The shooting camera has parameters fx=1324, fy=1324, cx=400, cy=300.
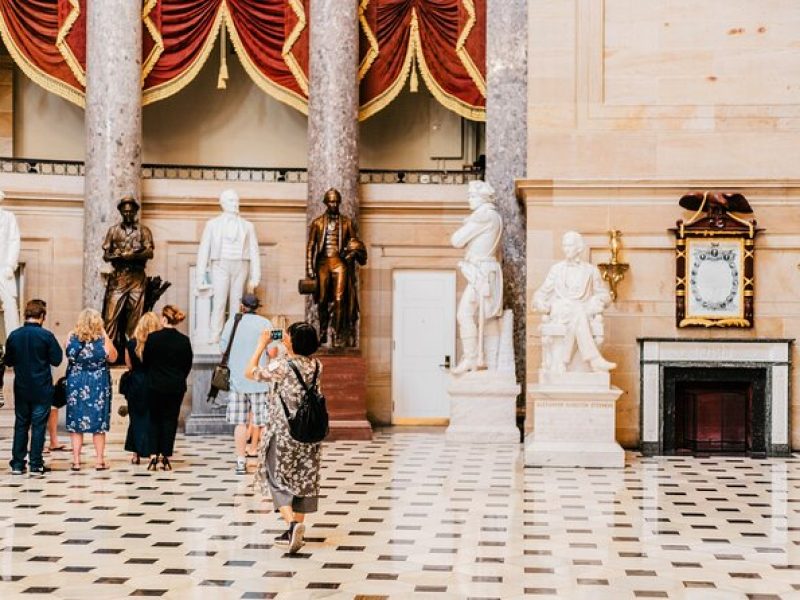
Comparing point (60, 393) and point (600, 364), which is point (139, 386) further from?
point (600, 364)

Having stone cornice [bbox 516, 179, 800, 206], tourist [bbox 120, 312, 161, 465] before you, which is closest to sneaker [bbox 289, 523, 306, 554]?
tourist [bbox 120, 312, 161, 465]

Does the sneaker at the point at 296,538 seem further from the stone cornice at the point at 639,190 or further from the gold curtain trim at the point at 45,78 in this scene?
the gold curtain trim at the point at 45,78

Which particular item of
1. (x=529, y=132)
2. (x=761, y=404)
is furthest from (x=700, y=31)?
(x=761, y=404)

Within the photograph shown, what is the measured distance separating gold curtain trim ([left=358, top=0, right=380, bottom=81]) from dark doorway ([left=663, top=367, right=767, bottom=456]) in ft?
18.7

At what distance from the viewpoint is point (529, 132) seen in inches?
550

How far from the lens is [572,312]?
12.6 metres

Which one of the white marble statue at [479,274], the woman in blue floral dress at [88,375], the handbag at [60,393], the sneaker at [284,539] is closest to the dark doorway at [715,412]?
the white marble statue at [479,274]

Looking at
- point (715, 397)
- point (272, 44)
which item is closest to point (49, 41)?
point (272, 44)

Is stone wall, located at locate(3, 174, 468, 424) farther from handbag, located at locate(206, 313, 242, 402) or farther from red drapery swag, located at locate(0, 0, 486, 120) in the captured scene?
handbag, located at locate(206, 313, 242, 402)

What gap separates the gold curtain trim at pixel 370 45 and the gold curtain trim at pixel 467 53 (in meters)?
1.03

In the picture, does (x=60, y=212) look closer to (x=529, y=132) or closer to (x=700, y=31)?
(x=529, y=132)

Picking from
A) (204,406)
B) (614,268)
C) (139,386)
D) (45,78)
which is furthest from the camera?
(45,78)

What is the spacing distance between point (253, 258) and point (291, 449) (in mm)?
8175

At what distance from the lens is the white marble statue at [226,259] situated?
50.5 feet
